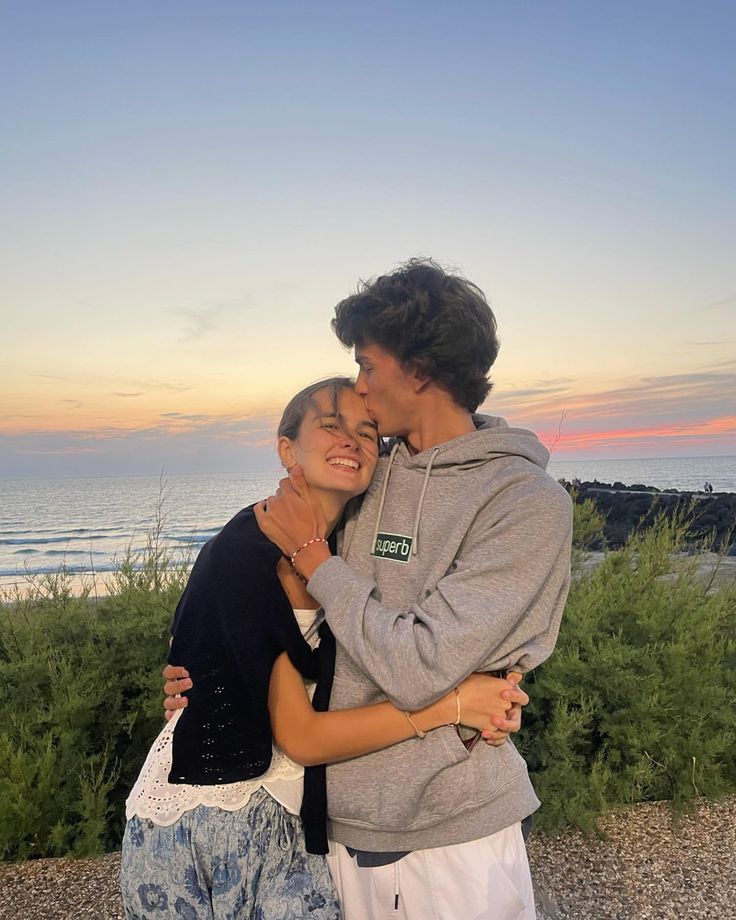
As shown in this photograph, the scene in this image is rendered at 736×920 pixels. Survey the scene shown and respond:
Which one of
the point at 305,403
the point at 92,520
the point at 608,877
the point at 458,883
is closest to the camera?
the point at 458,883

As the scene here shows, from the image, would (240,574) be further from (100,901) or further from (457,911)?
(100,901)

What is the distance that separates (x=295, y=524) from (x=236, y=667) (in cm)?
38

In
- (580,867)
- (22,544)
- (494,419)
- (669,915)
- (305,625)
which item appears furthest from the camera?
(22,544)

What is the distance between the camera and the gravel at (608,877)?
3535mm

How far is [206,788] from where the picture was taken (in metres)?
1.97

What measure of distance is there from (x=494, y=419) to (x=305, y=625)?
→ 833 mm

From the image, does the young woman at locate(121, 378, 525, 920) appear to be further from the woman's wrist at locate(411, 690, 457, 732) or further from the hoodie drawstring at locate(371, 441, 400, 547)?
the hoodie drawstring at locate(371, 441, 400, 547)

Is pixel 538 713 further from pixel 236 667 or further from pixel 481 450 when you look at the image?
pixel 236 667

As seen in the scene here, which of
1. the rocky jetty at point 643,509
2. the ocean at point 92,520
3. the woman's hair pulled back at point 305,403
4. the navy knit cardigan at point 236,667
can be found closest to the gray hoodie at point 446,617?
the navy knit cardigan at point 236,667

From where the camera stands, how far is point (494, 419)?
241cm

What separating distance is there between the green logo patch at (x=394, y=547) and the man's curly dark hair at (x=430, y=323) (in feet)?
1.49

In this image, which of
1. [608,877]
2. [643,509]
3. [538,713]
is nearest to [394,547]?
[608,877]

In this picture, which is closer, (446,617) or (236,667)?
(446,617)

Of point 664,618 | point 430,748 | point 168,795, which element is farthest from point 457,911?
point 664,618
